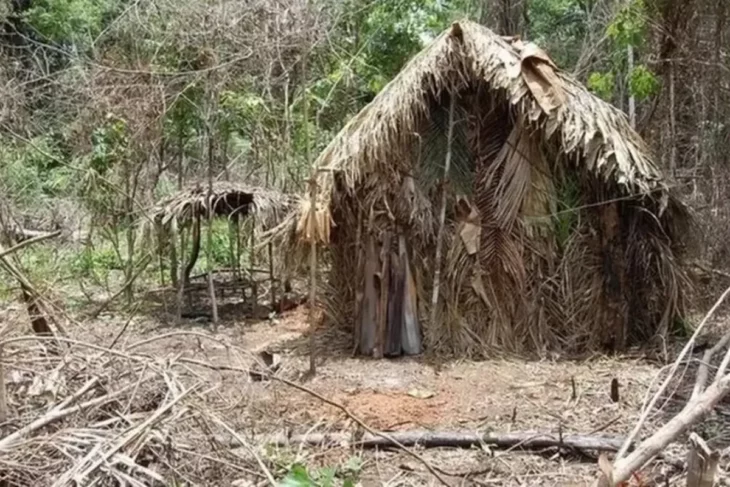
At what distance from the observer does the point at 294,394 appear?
23.4 ft

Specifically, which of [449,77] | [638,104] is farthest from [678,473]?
[638,104]

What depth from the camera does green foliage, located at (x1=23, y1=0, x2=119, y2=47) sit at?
17422mm

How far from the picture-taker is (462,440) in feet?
18.9

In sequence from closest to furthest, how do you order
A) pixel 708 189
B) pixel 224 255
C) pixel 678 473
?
1. pixel 678 473
2. pixel 708 189
3. pixel 224 255

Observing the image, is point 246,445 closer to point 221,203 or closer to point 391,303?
point 391,303

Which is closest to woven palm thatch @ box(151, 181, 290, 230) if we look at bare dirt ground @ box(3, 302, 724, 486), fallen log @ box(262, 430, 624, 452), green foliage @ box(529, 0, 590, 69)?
bare dirt ground @ box(3, 302, 724, 486)

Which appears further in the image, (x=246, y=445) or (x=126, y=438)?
Answer: (x=246, y=445)

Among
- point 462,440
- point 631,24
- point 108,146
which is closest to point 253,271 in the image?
point 108,146

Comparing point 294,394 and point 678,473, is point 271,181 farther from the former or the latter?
point 678,473

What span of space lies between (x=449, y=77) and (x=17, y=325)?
16.7 feet

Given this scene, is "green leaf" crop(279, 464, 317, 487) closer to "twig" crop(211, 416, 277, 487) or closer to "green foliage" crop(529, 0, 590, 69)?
"twig" crop(211, 416, 277, 487)

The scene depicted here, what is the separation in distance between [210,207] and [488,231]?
3.58 m

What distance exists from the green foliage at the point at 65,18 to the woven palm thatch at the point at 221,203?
29.1ft

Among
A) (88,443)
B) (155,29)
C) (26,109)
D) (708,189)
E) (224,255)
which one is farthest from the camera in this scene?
(224,255)
